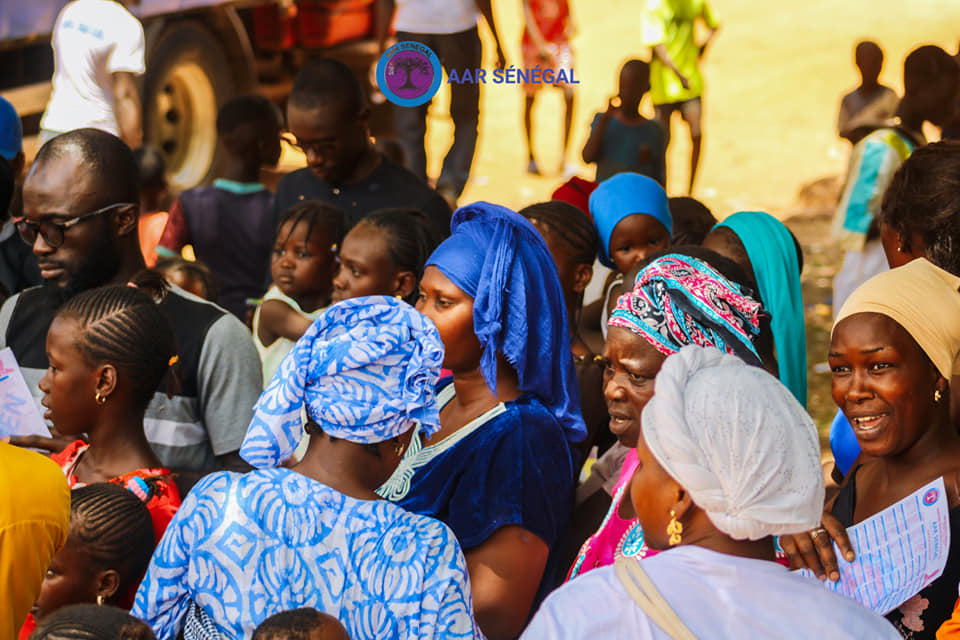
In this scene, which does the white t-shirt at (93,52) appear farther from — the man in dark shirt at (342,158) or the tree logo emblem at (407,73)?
the tree logo emblem at (407,73)

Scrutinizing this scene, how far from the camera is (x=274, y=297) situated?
426 centimetres

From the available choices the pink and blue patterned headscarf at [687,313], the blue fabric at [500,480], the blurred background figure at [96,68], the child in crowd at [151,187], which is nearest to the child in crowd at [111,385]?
the blue fabric at [500,480]

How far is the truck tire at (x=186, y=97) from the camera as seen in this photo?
8.41m

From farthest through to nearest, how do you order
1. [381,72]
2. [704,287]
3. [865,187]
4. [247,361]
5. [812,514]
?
[865,187] → [381,72] → [247,361] → [704,287] → [812,514]

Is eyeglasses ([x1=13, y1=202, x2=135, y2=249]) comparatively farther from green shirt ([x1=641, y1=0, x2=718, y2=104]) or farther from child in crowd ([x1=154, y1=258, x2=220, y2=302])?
green shirt ([x1=641, y1=0, x2=718, y2=104])

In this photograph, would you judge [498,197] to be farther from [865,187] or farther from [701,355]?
[701,355]

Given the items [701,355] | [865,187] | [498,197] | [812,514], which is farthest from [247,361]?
[498,197]

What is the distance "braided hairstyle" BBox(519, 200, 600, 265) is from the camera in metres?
3.99

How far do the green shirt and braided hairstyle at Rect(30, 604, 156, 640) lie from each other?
764 centimetres

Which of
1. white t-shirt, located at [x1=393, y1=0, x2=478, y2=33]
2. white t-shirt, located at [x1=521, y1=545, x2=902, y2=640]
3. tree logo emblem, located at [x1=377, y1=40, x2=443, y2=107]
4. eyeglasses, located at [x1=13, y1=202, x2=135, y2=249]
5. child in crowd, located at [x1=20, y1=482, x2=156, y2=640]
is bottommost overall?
child in crowd, located at [x1=20, y1=482, x2=156, y2=640]

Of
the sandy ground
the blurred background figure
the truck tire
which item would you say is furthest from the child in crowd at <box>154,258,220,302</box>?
the sandy ground

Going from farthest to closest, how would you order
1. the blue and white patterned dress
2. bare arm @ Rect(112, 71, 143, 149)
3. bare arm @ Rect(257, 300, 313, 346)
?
bare arm @ Rect(112, 71, 143, 149)
bare arm @ Rect(257, 300, 313, 346)
the blue and white patterned dress

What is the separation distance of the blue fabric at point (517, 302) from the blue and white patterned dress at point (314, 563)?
758mm

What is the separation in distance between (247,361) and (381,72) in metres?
2.20
